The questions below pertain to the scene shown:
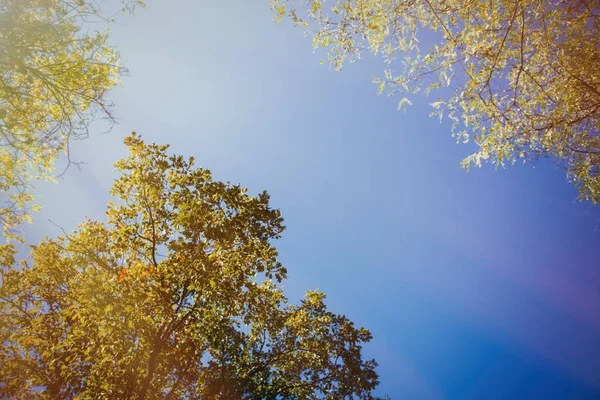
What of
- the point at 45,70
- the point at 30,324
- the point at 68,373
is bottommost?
the point at 68,373

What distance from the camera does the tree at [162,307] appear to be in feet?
35.0

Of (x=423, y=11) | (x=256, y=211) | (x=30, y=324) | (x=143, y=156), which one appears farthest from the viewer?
(x=30, y=324)

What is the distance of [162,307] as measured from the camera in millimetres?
11805

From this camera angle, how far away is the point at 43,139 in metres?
8.14

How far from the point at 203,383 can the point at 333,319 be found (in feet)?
26.3

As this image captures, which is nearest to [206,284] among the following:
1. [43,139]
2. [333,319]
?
[43,139]

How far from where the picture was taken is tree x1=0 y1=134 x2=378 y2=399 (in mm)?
10680

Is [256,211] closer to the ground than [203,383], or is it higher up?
higher up

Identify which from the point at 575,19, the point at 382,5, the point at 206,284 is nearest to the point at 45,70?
the point at 206,284

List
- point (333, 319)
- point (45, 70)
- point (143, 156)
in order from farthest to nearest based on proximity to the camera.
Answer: point (333, 319) < point (143, 156) < point (45, 70)

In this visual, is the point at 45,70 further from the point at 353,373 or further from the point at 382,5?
the point at 353,373

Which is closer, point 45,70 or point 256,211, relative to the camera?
point 45,70

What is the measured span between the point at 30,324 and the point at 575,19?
84.2 feet

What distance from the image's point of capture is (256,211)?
10.7 metres
